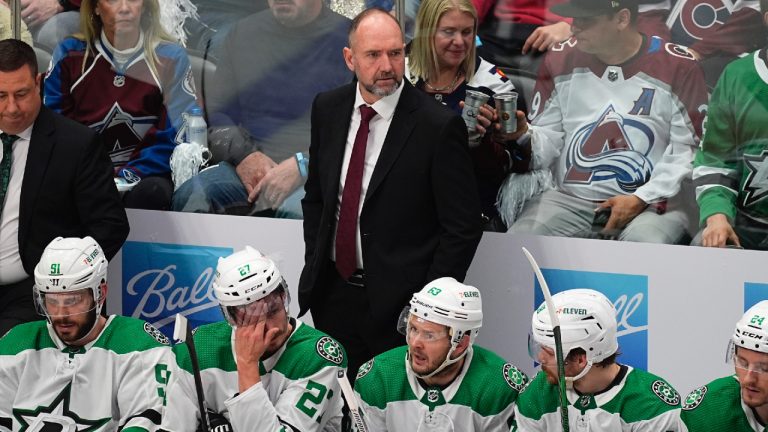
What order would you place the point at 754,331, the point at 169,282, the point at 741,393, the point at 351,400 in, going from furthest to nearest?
the point at 169,282, the point at 741,393, the point at 754,331, the point at 351,400

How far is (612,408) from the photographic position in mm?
3857

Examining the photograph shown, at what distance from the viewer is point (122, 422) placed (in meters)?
4.24

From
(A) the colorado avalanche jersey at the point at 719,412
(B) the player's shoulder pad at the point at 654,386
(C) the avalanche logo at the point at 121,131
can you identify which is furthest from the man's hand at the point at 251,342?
(C) the avalanche logo at the point at 121,131

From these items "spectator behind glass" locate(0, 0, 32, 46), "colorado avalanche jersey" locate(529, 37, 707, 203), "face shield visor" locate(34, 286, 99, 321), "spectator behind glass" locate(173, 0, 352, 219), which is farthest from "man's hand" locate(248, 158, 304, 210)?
"face shield visor" locate(34, 286, 99, 321)

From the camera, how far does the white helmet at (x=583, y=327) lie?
3.81 meters

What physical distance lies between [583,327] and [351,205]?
1.28 meters

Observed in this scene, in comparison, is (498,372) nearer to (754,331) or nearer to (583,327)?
(583,327)

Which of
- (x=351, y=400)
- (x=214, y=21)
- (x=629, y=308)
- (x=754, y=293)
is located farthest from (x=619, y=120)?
(x=351, y=400)

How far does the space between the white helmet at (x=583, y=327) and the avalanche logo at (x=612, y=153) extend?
131 centimetres

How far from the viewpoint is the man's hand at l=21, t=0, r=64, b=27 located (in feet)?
20.8

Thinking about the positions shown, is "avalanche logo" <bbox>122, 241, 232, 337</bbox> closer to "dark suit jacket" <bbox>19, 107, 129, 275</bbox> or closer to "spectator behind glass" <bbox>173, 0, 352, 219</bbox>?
"spectator behind glass" <bbox>173, 0, 352, 219</bbox>

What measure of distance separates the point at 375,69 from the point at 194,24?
64.4 inches

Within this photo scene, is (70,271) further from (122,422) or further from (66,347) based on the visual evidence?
(122,422)

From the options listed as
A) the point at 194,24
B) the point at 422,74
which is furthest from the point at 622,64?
the point at 194,24
